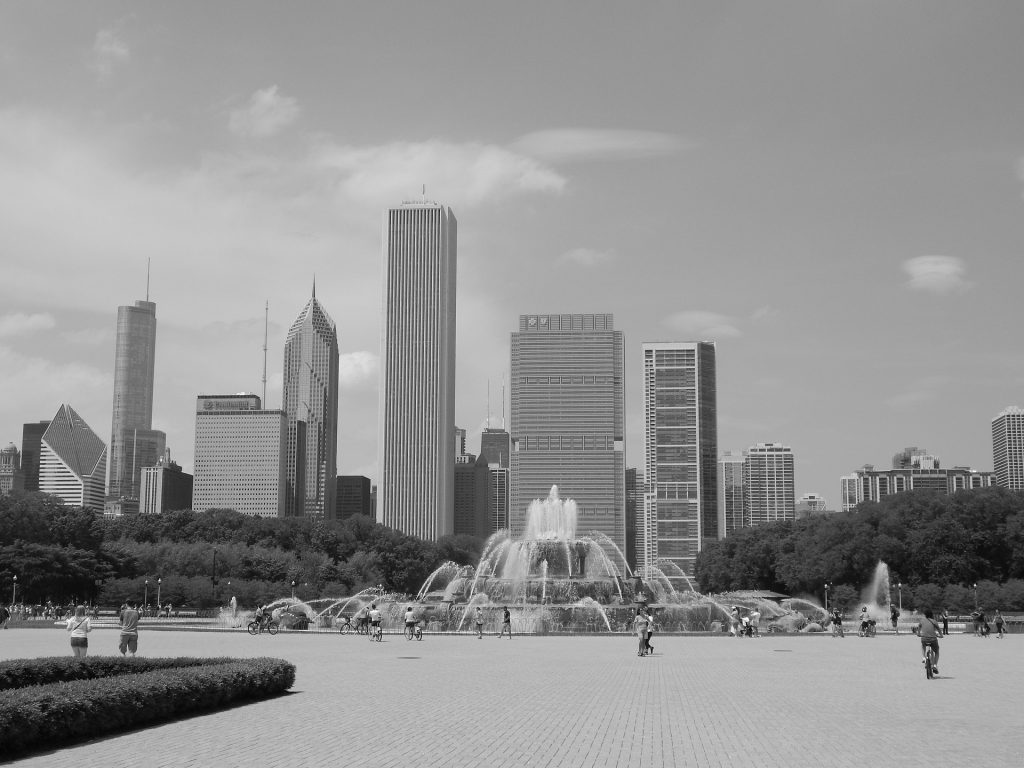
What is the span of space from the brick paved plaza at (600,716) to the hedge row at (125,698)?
312mm

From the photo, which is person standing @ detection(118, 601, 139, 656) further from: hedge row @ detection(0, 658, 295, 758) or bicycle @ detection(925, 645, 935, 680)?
bicycle @ detection(925, 645, 935, 680)

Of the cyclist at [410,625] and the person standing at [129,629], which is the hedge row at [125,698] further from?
the cyclist at [410,625]

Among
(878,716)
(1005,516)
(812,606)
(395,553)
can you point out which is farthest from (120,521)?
(878,716)

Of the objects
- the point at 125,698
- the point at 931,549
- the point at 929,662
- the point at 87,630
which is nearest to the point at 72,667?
the point at 125,698

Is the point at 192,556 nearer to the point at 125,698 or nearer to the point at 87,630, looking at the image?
the point at 87,630

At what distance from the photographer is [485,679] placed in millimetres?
22000

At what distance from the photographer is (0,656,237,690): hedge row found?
1641 centimetres

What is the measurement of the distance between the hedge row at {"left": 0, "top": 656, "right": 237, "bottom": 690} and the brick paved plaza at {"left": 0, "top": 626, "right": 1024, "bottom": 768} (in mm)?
2236

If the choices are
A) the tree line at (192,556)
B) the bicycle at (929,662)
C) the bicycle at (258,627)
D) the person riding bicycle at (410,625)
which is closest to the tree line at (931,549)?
the tree line at (192,556)

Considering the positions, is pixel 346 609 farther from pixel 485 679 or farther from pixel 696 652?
pixel 485 679

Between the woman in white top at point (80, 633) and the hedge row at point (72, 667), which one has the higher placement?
the woman in white top at point (80, 633)

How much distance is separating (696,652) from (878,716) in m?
15.6

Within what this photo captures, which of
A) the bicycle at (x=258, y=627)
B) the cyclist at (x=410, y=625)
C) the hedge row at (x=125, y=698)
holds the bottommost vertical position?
the bicycle at (x=258, y=627)

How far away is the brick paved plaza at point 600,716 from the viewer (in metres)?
12.6
